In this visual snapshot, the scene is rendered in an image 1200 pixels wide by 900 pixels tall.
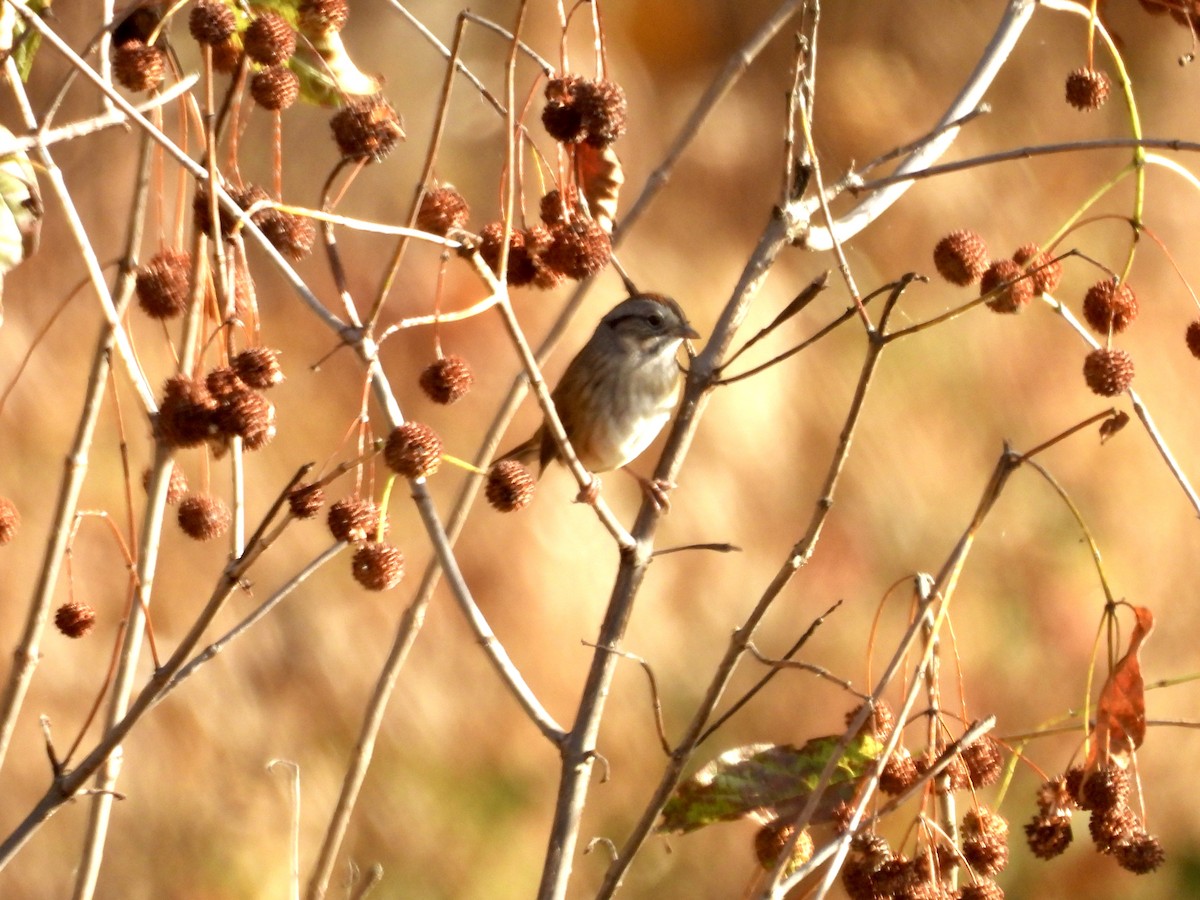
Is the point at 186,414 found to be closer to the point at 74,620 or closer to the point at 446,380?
the point at 446,380

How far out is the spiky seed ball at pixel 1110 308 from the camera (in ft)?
4.31

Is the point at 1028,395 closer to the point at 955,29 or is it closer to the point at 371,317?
the point at 955,29

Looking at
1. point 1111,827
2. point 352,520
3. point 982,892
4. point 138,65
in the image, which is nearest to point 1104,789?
point 1111,827

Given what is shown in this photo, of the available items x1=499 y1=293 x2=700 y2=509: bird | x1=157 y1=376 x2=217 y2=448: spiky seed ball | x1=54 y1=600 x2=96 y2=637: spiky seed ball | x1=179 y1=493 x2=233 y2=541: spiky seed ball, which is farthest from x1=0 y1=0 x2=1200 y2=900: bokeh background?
x1=157 y1=376 x2=217 y2=448: spiky seed ball

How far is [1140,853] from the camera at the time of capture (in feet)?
3.73

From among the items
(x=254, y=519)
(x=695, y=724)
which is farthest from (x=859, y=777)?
(x=254, y=519)

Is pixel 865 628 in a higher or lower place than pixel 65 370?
lower

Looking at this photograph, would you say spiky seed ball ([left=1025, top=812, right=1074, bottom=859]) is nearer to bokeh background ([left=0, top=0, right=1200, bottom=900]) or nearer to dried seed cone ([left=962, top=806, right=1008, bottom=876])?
dried seed cone ([left=962, top=806, right=1008, bottom=876])

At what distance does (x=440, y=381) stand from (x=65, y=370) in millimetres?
1490

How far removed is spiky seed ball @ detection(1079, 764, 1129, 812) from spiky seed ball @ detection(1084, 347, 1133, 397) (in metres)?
0.33

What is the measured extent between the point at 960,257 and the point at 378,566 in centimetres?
63

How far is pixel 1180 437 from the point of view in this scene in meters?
3.01

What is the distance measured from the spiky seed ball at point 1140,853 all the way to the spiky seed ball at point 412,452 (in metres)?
0.69

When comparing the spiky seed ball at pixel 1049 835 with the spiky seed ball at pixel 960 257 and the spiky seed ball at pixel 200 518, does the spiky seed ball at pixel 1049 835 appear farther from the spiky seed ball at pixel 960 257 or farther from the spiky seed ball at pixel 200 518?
the spiky seed ball at pixel 200 518
